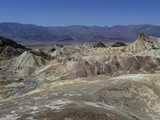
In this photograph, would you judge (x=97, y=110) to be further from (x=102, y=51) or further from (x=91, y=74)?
(x=102, y=51)

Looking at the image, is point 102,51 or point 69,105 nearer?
point 69,105

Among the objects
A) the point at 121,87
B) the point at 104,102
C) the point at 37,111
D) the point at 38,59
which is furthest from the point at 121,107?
the point at 38,59

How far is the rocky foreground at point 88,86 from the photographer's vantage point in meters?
35.5

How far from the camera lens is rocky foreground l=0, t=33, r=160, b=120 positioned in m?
35.5

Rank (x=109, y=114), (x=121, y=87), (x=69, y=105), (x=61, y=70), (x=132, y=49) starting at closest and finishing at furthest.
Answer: (x=109, y=114)
(x=69, y=105)
(x=121, y=87)
(x=61, y=70)
(x=132, y=49)

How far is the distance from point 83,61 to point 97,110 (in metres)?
90.0

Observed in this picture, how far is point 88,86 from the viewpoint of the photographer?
60000 millimetres

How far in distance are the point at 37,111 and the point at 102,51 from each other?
402 feet

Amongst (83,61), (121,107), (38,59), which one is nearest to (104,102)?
(121,107)

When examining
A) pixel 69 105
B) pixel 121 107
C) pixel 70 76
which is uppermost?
pixel 69 105

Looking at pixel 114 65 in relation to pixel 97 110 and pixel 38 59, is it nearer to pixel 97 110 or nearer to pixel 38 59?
pixel 38 59

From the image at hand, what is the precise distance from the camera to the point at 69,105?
37.6 meters

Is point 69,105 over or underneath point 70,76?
over

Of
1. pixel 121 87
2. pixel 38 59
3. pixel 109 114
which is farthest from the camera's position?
pixel 38 59
